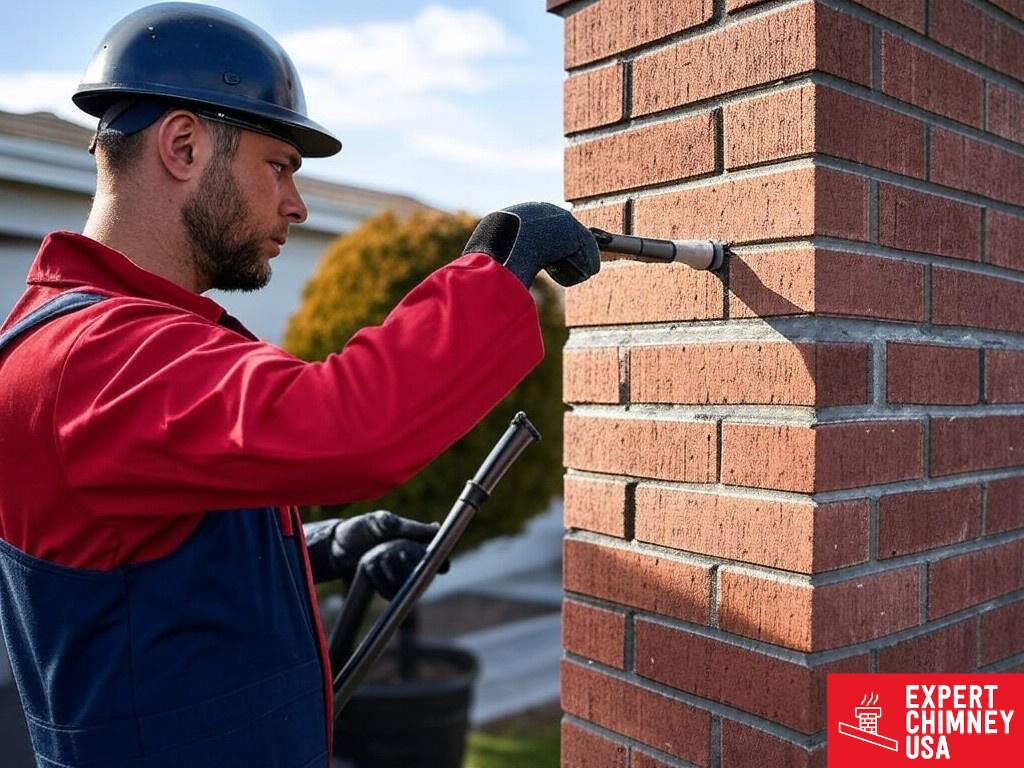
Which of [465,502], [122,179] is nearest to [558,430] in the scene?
[465,502]

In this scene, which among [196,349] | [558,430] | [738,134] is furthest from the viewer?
[558,430]

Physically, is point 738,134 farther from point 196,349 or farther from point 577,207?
point 196,349

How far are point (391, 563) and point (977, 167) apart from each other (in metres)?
1.30

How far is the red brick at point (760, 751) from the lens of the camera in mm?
1427

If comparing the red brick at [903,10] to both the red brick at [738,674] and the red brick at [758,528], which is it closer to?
the red brick at [758,528]

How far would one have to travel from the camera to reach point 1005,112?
1.73 m

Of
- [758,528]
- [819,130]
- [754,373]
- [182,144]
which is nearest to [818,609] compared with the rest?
[758,528]

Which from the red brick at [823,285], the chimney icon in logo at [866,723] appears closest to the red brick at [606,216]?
the red brick at [823,285]

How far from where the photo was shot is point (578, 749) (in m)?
1.75

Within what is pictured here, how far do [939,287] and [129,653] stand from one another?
1336 mm

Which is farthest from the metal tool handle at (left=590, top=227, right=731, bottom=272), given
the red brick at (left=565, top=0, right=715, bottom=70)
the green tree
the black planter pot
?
the black planter pot

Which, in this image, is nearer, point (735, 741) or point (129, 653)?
point (129, 653)

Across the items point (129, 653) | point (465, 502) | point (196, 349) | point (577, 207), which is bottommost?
point (129, 653)

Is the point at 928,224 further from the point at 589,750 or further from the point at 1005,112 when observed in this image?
the point at 589,750
